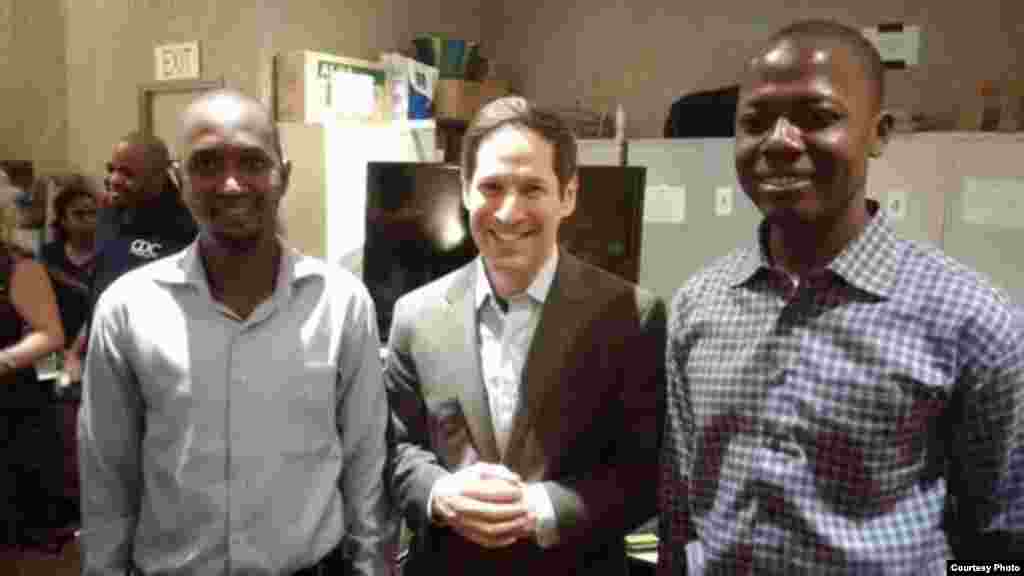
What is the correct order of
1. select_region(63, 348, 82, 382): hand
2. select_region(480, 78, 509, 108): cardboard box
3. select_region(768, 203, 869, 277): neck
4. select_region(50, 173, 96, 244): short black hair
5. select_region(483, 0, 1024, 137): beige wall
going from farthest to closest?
select_region(480, 78, 509, 108): cardboard box → select_region(483, 0, 1024, 137): beige wall → select_region(50, 173, 96, 244): short black hair → select_region(63, 348, 82, 382): hand → select_region(768, 203, 869, 277): neck

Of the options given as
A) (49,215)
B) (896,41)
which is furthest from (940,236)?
(49,215)

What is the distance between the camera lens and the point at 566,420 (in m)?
1.33

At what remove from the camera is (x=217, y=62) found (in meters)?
3.45

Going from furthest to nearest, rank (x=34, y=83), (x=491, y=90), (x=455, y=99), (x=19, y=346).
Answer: (x=34, y=83), (x=491, y=90), (x=455, y=99), (x=19, y=346)

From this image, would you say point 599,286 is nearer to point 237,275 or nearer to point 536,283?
point 536,283

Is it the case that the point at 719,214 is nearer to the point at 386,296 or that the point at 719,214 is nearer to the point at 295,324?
the point at 386,296

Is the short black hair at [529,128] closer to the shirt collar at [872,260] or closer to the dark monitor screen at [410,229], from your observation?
the shirt collar at [872,260]

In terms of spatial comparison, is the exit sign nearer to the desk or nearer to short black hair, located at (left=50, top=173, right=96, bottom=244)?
short black hair, located at (left=50, top=173, right=96, bottom=244)

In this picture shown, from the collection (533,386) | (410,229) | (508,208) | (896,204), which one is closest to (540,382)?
(533,386)

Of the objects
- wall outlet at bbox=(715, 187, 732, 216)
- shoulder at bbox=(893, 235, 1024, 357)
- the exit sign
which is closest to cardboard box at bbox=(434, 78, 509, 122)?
the exit sign

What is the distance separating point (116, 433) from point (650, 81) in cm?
373

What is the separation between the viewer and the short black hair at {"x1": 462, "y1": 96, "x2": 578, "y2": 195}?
137cm

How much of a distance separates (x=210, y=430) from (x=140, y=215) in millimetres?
1509

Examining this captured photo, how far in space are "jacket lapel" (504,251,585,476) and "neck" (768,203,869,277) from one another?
35 centimetres
